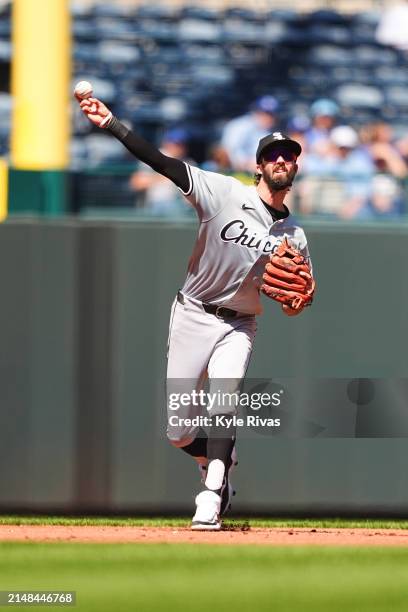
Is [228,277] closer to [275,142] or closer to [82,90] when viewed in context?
[275,142]

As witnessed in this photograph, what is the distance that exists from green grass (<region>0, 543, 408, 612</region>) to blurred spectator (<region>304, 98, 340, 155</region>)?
3982mm

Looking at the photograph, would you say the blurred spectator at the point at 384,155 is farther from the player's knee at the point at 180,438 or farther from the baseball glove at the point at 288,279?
the player's knee at the point at 180,438

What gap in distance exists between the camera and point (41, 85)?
7.95m

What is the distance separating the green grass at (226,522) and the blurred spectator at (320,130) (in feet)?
9.75

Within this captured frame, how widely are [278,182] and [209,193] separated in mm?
321

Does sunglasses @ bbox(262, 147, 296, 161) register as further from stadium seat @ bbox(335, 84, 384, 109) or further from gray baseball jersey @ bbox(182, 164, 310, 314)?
stadium seat @ bbox(335, 84, 384, 109)

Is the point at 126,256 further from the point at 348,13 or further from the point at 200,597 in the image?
the point at 348,13

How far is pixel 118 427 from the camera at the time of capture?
21.5ft

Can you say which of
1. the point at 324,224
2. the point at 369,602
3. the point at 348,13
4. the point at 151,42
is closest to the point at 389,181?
the point at 324,224

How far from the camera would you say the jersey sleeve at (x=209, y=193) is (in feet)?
19.6

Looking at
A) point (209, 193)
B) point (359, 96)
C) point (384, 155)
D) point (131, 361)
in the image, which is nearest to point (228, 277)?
point (209, 193)

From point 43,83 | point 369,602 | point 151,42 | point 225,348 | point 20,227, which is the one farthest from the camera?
point 151,42

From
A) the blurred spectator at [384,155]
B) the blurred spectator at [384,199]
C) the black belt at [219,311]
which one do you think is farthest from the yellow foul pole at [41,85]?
the blurred spectator at [384,155]

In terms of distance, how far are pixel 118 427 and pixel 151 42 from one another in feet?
27.8
